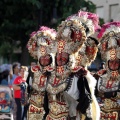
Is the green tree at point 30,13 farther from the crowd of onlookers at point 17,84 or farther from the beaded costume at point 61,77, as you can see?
the beaded costume at point 61,77

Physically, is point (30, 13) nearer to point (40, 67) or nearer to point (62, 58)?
point (40, 67)

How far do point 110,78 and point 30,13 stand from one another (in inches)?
358

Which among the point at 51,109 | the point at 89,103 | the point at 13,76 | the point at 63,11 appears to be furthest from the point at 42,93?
the point at 63,11

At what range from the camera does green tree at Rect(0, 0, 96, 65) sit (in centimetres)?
1493

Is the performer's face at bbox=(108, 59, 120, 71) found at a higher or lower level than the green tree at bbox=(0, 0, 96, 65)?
lower

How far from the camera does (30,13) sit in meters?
15.5

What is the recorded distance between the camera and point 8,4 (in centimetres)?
1575

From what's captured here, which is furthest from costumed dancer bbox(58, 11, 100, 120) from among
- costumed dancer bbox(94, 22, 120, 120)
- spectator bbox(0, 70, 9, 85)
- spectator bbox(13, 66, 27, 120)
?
spectator bbox(0, 70, 9, 85)

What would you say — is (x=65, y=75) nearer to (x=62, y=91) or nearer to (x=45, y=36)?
(x=62, y=91)

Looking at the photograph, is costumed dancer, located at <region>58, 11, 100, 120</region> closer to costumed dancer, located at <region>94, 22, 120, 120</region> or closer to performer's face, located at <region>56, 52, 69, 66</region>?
performer's face, located at <region>56, 52, 69, 66</region>

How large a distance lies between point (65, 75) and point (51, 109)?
1.48 ft

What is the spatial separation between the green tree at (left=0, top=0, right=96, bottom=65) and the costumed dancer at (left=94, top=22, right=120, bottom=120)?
770 cm

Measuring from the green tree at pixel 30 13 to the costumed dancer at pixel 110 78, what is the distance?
7697 mm

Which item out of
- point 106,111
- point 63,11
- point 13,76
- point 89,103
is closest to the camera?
point 89,103
